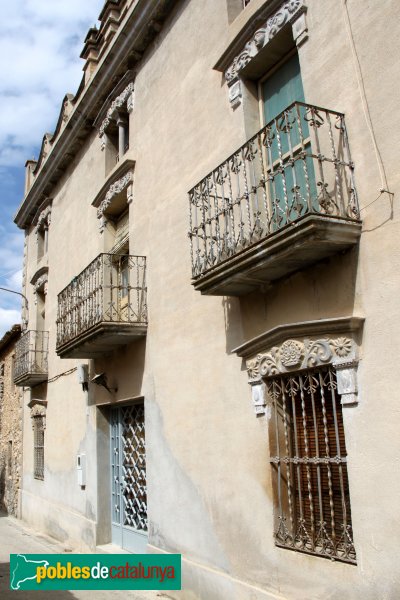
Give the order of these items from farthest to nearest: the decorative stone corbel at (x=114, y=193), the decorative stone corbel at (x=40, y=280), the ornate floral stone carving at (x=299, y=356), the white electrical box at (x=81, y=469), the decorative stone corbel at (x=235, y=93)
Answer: the decorative stone corbel at (x=40, y=280), the white electrical box at (x=81, y=469), the decorative stone corbel at (x=114, y=193), the decorative stone corbel at (x=235, y=93), the ornate floral stone carving at (x=299, y=356)

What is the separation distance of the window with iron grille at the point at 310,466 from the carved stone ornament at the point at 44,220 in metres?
9.83

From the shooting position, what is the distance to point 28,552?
29.9ft

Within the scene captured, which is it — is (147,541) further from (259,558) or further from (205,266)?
(205,266)

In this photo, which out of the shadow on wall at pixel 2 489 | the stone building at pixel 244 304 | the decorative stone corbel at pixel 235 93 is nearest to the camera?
the stone building at pixel 244 304

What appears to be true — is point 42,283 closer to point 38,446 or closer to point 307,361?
point 38,446

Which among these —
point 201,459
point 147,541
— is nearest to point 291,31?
point 201,459

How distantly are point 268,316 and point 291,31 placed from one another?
2860mm

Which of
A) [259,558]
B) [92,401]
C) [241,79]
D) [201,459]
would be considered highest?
[241,79]

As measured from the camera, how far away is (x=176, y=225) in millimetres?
6879

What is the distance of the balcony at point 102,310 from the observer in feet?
24.0

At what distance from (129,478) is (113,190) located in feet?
15.2

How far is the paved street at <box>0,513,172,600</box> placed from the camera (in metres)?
6.46

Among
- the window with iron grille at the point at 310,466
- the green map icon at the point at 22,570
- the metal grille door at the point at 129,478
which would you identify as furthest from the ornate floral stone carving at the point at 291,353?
the green map icon at the point at 22,570

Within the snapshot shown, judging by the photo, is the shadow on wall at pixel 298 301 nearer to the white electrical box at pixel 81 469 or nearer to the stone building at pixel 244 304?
the stone building at pixel 244 304
